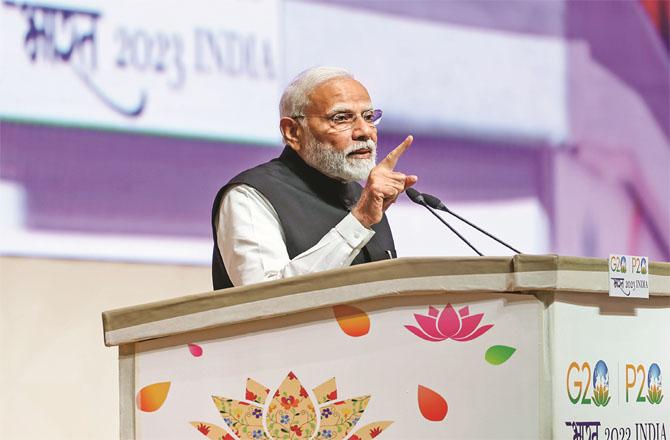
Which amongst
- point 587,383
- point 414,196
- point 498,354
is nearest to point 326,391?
point 498,354

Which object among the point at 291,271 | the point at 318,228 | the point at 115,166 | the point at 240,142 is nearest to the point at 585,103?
the point at 240,142

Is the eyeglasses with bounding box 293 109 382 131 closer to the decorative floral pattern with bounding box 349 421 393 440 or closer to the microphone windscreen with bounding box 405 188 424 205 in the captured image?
the microphone windscreen with bounding box 405 188 424 205

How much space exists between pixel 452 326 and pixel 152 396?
0.53 metres

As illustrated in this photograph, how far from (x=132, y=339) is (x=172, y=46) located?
2402mm

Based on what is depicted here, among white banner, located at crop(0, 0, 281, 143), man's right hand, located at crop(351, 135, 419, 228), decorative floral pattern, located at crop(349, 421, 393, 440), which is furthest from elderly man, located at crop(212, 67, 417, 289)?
white banner, located at crop(0, 0, 281, 143)

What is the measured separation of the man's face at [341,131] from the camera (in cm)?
298

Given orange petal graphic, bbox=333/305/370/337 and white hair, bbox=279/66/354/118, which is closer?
orange petal graphic, bbox=333/305/370/337

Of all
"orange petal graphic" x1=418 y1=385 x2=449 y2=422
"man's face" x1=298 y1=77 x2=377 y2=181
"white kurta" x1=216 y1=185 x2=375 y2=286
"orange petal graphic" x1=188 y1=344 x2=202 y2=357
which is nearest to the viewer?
"orange petal graphic" x1=418 y1=385 x2=449 y2=422

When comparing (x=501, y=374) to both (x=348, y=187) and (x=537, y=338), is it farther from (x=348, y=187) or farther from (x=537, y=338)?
(x=348, y=187)

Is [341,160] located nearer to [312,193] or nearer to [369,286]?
[312,193]

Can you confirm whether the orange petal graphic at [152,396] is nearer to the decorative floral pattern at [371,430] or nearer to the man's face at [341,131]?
the decorative floral pattern at [371,430]

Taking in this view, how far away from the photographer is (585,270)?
6.57ft

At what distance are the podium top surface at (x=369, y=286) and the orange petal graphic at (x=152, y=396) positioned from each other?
85 mm

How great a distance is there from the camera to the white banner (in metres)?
4.07
